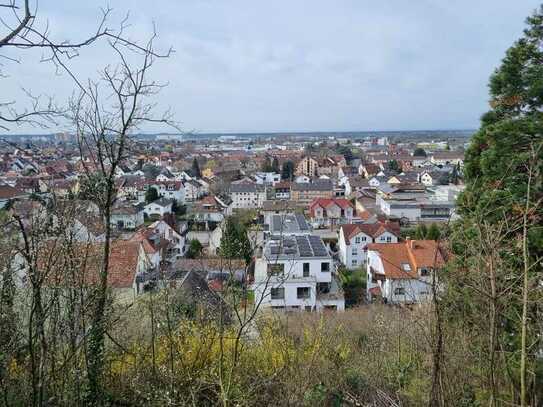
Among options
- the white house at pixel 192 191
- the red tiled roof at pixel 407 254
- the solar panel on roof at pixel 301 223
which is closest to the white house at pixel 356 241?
the solar panel on roof at pixel 301 223

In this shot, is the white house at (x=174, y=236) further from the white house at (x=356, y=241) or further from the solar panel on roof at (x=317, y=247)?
the solar panel on roof at (x=317, y=247)

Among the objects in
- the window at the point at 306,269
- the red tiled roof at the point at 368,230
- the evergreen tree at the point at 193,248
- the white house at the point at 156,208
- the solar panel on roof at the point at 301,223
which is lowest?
the evergreen tree at the point at 193,248

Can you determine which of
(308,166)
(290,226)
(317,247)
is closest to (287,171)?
(308,166)

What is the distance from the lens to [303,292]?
399 inches

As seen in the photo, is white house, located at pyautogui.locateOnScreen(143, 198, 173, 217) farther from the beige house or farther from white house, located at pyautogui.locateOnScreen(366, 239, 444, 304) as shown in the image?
the beige house

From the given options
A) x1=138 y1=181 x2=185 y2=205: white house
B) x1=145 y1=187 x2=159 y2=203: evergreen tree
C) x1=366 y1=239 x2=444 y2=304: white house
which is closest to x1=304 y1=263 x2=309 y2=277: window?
x1=366 y1=239 x2=444 y2=304: white house

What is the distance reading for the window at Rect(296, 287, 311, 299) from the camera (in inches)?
394

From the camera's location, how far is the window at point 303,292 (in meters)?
10.0

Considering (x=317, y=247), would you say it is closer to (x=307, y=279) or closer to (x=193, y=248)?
(x=307, y=279)

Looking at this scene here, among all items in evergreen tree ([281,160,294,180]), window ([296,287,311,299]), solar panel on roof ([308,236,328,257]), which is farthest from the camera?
→ evergreen tree ([281,160,294,180])

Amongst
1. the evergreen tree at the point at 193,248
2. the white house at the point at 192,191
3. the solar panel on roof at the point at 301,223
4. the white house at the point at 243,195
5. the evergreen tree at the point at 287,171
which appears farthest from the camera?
the evergreen tree at the point at 287,171

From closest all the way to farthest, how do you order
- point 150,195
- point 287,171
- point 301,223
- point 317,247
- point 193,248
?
point 317,247 < point 301,223 < point 193,248 < point 150,195 < point 287,171

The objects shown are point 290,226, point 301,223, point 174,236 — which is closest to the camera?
point 290,226

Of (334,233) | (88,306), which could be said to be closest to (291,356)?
(88,306)
